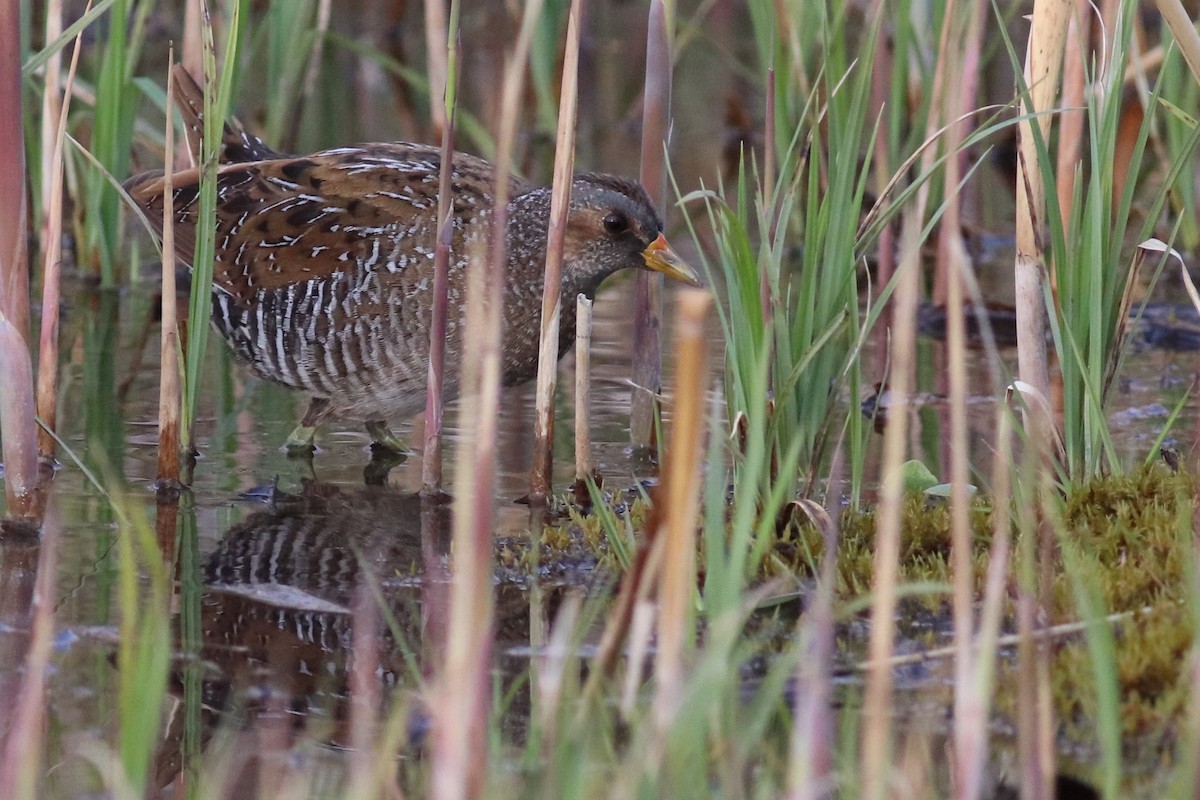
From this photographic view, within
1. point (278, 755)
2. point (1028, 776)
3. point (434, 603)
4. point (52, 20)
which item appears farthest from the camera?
point (52, 20)

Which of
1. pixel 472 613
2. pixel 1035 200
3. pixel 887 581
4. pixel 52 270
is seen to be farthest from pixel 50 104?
pixel 887 581

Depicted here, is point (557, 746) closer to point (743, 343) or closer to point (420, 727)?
point (420, 727)

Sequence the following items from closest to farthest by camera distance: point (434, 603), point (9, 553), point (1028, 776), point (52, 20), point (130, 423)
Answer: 1. point (1028, 776)
2. point (434, 603)
3. point (9, 553)
4. point (52, 20)
5. point (130, 423)

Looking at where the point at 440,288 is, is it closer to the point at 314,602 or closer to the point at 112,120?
the point at 314,602

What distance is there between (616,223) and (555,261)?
0.68 metres

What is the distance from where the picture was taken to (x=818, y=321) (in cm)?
382

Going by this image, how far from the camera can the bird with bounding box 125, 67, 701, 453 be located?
191 inches

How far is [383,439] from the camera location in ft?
17.2

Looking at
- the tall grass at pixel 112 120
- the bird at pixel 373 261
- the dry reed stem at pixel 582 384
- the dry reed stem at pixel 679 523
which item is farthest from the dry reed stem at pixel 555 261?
the tall grass at pixel 112 120

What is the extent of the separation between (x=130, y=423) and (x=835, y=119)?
8.01 ft

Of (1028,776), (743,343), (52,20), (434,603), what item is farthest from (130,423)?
(1028,776)

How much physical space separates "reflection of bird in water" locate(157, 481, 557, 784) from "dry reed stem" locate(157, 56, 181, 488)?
0.27m

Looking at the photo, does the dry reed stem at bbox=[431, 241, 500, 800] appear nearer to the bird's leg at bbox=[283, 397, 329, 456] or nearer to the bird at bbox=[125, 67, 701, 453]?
the bird at bbox=[125, 67, 701, 453]

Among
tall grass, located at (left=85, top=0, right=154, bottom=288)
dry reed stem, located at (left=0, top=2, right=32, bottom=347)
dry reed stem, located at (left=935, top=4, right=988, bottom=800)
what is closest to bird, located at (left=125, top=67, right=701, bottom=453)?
tall grass, located at (left=85, top=0, right=154, bottom=288)
